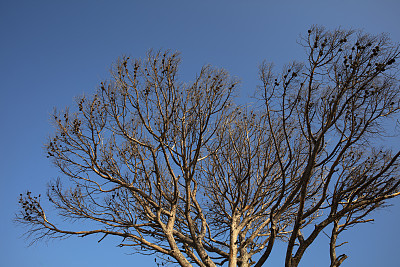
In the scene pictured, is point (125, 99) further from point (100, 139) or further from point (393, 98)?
point (393, 98)

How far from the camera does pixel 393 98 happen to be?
16.5 feet

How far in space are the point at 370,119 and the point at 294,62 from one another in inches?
58.8

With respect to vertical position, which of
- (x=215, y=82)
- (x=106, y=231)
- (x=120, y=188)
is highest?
(x=215, y=82)

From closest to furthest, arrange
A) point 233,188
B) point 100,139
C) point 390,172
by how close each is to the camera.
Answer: point 390,172 → point 100,139 → point 233,188

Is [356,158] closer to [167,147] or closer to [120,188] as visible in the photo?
[167,147]

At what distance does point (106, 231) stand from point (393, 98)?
6137mm

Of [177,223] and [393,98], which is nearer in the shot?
[393,98]

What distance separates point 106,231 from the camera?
669 centimetres

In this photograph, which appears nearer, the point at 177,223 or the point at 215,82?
the point at 215,82

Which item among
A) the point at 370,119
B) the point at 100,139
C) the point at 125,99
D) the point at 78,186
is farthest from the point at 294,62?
the point at 78,186

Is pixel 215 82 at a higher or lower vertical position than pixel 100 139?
higher

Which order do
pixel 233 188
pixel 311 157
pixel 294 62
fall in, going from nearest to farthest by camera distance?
1. pixel 311 157
2. pixel 294 62
3. pixel 233 188

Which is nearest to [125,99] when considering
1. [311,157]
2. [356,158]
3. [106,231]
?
[106,231]

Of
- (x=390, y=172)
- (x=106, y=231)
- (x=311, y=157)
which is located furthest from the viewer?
(x=106, y=231)
